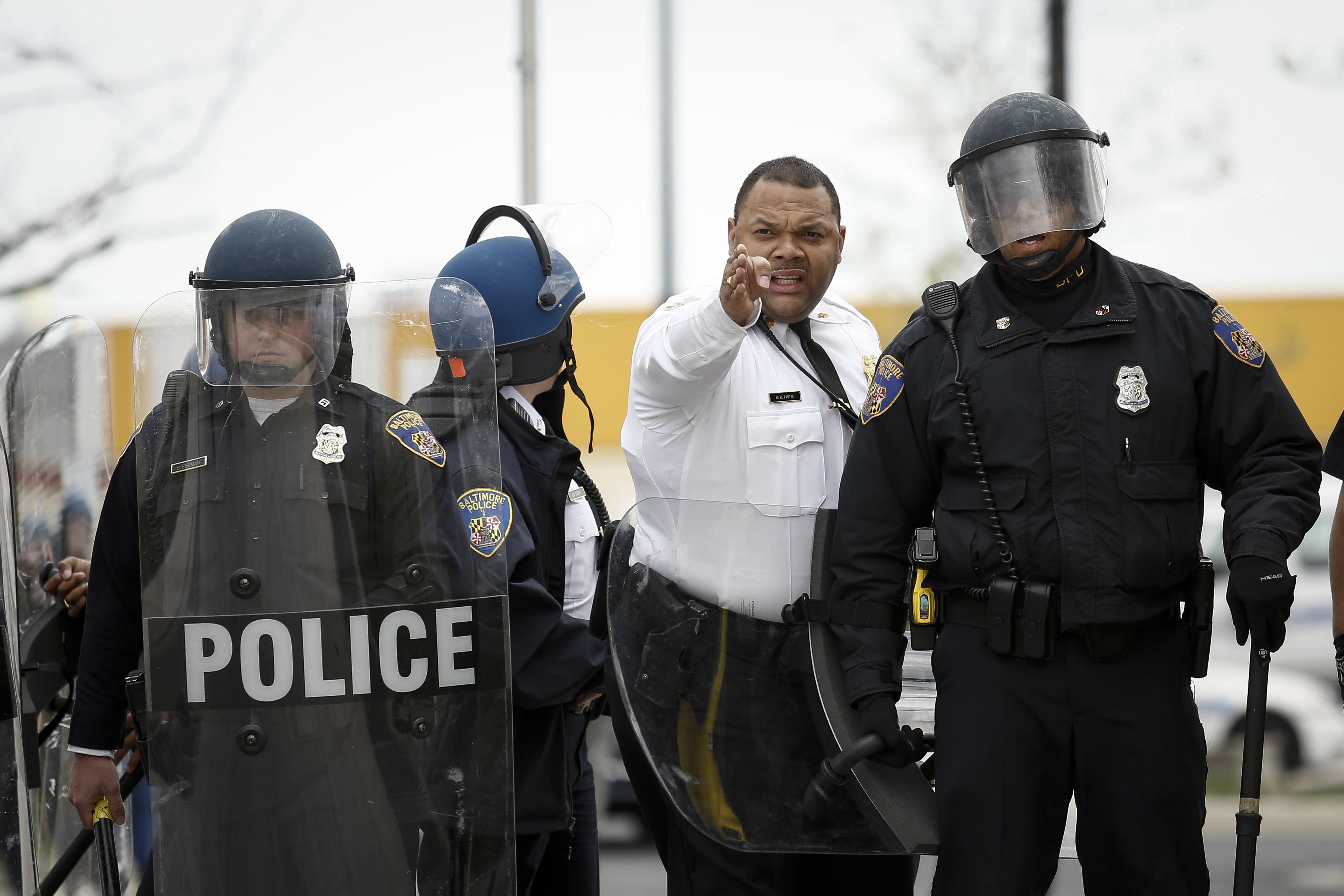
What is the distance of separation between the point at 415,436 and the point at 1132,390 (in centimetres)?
133

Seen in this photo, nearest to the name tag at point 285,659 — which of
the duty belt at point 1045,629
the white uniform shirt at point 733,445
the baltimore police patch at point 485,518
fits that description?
the baltimore police patch at point 485,518

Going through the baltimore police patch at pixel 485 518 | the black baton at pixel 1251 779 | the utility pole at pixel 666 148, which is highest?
the utility pole at pixel 666 148

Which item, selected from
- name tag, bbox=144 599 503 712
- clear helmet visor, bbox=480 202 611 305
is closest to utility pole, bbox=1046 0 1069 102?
clear helmet visor, bbox=480 202 611 305

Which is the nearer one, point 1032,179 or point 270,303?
point 270,303

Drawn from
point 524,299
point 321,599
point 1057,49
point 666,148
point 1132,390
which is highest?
point 1057,49

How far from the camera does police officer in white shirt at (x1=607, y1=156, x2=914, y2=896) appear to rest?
2.77 metres

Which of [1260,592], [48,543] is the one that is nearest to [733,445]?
[1260,592]

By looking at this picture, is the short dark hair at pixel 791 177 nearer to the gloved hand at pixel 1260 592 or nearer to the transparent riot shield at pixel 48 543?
the gloved hand at pixel 1260 592

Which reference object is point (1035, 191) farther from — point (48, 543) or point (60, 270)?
point (60, 270)

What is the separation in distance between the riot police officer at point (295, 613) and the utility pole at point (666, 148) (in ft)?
13.8

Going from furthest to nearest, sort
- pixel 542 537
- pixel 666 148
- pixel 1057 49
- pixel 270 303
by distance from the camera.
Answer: pixel 666 148 < pixel 1057 49 < pixel 542 537 < pixel 270 303

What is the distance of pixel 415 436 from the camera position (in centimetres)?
249

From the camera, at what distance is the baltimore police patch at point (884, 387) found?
8.68 ft

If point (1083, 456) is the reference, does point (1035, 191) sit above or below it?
above
